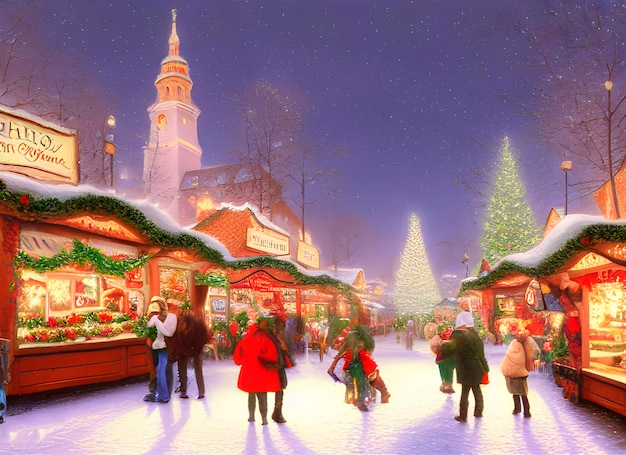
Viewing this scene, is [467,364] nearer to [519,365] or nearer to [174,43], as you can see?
[519,365]

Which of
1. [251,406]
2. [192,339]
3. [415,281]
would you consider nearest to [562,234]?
[251,406]

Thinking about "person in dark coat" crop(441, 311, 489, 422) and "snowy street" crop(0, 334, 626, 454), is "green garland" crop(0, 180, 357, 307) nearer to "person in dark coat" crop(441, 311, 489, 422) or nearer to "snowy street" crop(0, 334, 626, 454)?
"snowy street" crop(0, 334, 626, 454)

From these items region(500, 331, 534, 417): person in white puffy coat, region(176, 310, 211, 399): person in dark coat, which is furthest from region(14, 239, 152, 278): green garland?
region(500, 331, 534, 417): person in white puffy coat

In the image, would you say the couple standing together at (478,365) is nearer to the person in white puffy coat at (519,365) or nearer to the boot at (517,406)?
the person in white puffy coat at (519,365)

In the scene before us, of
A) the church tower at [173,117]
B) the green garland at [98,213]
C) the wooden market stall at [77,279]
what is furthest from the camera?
the church tower at [173,117]

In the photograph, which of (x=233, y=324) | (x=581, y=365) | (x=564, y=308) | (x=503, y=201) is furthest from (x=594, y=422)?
(x=503, y=201)

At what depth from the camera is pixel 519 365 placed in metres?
7.93

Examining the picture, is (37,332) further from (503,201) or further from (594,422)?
(503,201)

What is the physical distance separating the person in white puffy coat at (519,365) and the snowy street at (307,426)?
431 mm

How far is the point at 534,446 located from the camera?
6.38m

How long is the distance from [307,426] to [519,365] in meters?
3.47

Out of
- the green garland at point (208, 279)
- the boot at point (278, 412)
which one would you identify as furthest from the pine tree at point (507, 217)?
the boot at point (278, 412)

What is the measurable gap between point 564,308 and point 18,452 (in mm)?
9210

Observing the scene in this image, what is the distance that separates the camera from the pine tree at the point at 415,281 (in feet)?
135
